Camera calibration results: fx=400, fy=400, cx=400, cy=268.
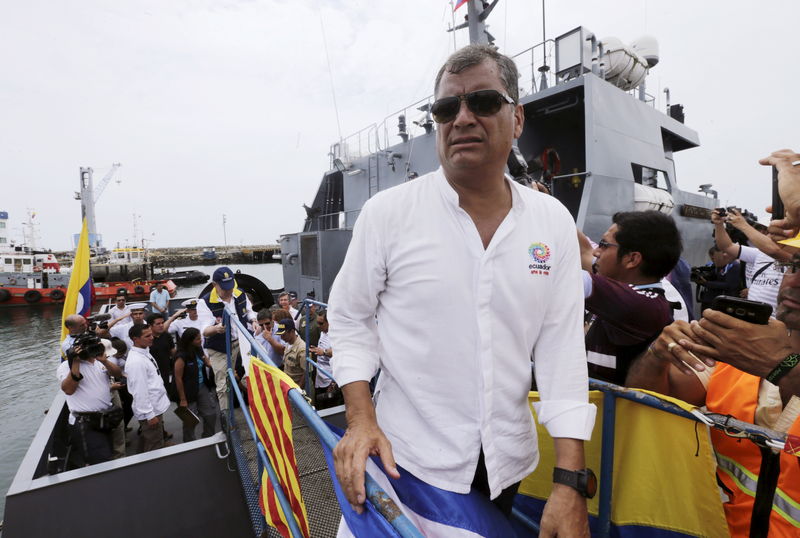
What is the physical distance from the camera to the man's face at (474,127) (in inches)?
48.2

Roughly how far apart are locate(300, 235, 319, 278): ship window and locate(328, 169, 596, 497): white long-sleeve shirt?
404 inches

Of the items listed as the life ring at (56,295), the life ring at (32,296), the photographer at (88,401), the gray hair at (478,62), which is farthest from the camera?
the life ring at (56,295)

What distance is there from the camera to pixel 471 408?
116 cm

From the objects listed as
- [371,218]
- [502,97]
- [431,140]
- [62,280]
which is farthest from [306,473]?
[62,280]

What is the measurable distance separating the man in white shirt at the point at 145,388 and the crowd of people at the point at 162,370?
0.01 metres

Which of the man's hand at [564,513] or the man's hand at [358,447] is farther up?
the man's hand at [358,447]

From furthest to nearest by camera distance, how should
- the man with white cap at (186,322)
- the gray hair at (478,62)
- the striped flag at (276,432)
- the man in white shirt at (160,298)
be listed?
the man in white shirt at (160,298), the man with white cap at (186,322), the striped flag at (276,432), the gray hair at (478,62)

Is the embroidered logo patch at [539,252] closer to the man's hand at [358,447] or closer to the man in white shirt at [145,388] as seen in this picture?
the man's hand at [358,447]

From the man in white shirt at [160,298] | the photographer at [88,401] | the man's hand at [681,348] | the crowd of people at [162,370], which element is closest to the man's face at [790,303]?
the man's hand at [681,348]

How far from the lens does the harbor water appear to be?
9070 millimetres

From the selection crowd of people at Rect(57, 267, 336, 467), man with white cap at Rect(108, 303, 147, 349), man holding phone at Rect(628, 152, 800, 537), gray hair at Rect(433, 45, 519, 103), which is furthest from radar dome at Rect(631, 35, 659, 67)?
man with white cap at Rect(108, 303, 147, 349)

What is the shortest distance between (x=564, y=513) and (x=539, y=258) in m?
0.74

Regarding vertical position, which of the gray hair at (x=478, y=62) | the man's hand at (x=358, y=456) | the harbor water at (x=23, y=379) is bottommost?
the harbor water at (x=23, y=379)

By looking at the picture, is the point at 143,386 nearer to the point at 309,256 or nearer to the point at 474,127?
the point at 474,127
